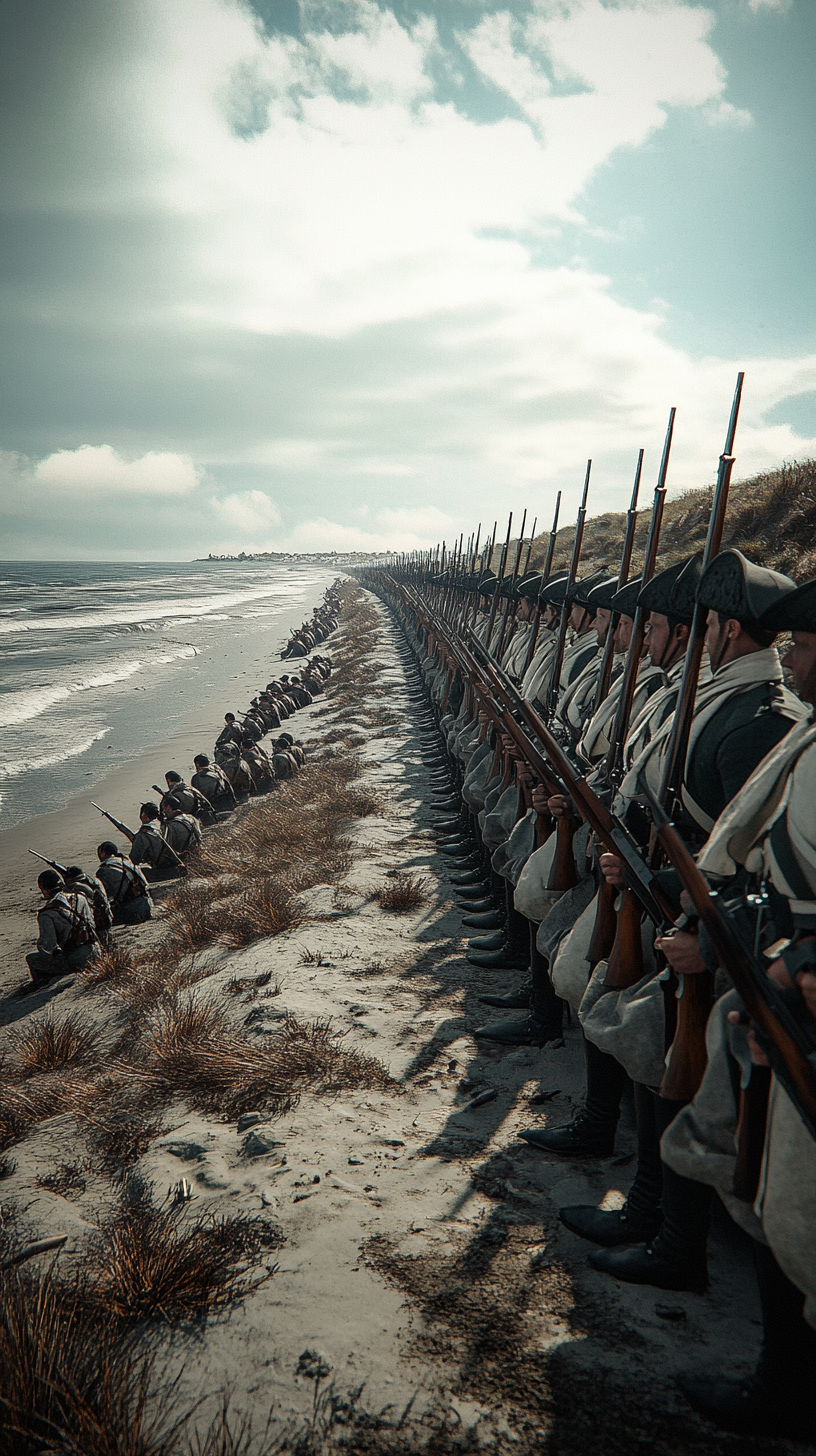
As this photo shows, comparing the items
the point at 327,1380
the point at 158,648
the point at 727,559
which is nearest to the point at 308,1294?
the point at 327,1380

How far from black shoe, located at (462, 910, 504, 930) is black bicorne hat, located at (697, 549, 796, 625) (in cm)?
463

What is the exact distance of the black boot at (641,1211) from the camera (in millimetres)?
3271

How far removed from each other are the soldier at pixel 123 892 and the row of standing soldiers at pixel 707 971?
493 cm


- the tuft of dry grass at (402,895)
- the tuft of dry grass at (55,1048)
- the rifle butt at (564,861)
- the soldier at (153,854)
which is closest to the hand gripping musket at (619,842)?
the rifle butt at (564,861)

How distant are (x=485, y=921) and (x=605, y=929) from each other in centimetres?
388

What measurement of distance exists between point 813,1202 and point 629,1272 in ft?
4.44

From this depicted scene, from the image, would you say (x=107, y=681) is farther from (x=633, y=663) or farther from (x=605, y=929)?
(x=605, y=929)

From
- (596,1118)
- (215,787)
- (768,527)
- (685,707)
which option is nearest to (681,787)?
(685,707)

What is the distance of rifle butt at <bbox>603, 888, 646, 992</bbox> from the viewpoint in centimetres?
339

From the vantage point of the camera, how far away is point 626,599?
600 centimetres

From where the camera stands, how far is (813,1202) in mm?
2045

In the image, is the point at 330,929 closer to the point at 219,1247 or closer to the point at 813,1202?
the point at 219,1247

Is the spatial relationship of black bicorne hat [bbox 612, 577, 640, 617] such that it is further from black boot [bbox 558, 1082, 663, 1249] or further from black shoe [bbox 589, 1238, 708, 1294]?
black shoe [bbox 589, 1238, 708, 1294]

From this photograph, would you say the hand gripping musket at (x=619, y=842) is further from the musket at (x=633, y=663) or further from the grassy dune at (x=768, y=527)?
the grassy dune at (x=768, y=527)
